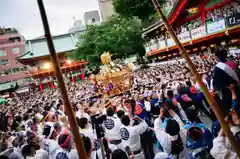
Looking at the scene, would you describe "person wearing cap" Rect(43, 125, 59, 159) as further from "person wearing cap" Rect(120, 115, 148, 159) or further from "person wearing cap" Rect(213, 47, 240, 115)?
"person wearing cap" Rect(213, 47, 240, 115)

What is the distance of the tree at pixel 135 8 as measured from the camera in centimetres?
3000

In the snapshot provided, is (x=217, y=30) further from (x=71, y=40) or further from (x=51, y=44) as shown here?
(x=71, y=40)

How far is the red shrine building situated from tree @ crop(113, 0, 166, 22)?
796 cm

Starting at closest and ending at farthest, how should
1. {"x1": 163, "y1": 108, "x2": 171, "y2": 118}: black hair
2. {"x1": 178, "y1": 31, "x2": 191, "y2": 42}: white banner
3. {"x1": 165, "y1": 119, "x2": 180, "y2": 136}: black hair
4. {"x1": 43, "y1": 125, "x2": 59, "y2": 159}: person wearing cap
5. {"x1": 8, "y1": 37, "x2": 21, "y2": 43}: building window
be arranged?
1. {"x1": 165, "y1": 119, "x2": 180, "y2": 136}: black hair
2. {"x1": 43, "y1": 125, "x2": 59, "y2": 159}: person wearing cap
3. {"x1": 163, "y1": 108, "x2": 171, "y2": 118}: black hair
4. {"x1": 178, "y1": 31, "x2": 191, "y2": 42}: white banner
5. {"x1": 8, "y1": 37, "x2": 21, "y2": 43}: building window

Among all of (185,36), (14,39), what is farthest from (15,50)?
(185,36)

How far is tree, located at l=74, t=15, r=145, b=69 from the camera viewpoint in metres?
25.1

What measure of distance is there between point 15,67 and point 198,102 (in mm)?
45699

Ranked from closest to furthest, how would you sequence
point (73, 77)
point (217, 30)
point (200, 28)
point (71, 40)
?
1. point (217, 30)
2. point (200, 28)
3. point (73, 77)
4. point (71, 40)

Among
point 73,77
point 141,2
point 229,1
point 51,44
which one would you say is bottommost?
point 73,77

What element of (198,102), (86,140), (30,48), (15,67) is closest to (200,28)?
(198,102)

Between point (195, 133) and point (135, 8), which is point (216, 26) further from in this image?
point (135, 8)

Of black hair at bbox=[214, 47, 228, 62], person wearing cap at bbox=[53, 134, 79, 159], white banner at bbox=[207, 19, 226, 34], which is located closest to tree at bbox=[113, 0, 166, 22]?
white banner at bbox=[207, 19, 226, 34]

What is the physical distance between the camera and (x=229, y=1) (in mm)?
14727

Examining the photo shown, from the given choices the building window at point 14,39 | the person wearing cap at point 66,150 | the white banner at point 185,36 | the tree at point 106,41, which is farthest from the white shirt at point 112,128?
the building window at point 14,39
